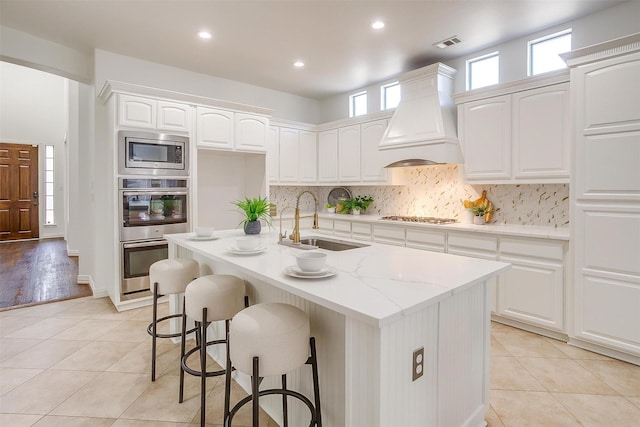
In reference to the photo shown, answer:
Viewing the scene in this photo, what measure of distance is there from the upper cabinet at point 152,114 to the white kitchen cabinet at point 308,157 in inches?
77.6

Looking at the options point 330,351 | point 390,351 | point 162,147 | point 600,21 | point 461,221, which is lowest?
point 330,351

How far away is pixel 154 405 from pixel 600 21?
464 cm

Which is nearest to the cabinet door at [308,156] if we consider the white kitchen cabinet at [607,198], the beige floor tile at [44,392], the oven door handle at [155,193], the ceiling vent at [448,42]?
the oven door handle at [155,193]

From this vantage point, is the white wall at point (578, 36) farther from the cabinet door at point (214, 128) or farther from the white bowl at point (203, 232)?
the white bowl at point (203, 232)

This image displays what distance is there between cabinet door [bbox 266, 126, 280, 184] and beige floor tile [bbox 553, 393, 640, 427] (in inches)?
161

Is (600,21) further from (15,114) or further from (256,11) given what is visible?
(15,114)

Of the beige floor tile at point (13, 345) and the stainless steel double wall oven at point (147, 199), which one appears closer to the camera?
the beige floor tile at point (13, 345)

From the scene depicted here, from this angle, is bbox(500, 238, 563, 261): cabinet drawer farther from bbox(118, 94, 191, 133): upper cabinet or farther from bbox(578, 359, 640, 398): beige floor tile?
bbox(118, 94, 191, 133): upper cabinet

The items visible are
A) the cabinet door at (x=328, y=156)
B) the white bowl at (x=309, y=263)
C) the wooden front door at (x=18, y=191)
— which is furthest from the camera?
the wooden front door at (x=18, y=191)

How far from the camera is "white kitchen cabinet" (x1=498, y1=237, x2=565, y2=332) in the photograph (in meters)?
2.93

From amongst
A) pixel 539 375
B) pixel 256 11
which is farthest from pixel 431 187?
pixel 256 11

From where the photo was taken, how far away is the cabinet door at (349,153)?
16.8 ft

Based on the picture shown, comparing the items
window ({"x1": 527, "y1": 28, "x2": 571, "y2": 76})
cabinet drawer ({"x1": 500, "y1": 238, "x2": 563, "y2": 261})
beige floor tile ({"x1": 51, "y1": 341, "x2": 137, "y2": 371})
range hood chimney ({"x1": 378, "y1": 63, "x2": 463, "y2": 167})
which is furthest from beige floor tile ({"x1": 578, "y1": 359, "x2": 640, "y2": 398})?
beige floor tile ({"x1": 51, "y1": 341, "x2": 137, "y2": 371})

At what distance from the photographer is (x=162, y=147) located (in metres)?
3.83
